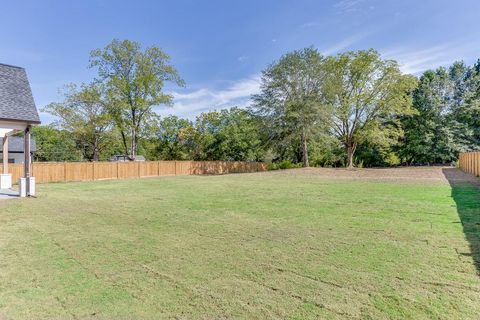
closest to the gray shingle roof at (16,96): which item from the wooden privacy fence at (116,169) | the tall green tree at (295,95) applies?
the wooden privacy fence at (116,169)

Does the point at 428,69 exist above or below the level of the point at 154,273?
above

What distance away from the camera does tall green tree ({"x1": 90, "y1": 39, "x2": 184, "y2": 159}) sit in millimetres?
27672

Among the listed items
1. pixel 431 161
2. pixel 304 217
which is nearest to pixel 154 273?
pixel 304 217

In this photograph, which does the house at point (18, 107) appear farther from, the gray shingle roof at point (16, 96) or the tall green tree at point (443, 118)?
the tall green tree at point (443, 118)

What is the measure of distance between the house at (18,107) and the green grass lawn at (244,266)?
4509 millimetres

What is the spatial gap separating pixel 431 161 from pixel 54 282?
117ft

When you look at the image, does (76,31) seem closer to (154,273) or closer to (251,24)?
(251,24)

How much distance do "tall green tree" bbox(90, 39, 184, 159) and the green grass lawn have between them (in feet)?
75.8

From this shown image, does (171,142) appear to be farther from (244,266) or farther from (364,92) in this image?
(244,266)

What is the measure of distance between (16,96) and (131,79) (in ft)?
61.0

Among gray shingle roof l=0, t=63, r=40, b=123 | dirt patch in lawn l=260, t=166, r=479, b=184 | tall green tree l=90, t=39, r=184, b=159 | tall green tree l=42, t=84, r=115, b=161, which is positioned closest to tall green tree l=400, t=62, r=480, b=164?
dirt patch in lawn l=260, t=166, r=479, b=184

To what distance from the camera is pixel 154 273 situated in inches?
132

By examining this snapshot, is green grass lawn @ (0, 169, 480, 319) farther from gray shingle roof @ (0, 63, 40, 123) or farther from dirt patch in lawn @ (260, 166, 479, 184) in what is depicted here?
dirt patch in lawn @ (260, 166, 479, 184)

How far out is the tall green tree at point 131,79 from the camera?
2767 cm
